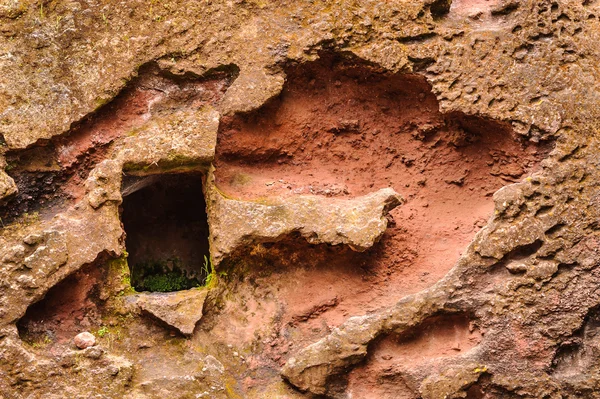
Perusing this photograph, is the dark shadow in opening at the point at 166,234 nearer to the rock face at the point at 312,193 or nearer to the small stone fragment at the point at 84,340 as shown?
the rock face at the point at 312,193

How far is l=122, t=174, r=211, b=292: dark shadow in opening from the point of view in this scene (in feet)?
19.9

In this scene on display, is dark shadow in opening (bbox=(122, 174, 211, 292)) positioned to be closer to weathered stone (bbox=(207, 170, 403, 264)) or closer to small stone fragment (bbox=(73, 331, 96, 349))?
weathered stone (bbox=(207, 170, 403, 264))

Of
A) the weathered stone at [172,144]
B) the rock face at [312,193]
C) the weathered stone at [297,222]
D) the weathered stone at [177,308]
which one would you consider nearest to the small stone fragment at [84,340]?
the rock face at [312,193]

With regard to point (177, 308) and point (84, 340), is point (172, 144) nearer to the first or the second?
point (177, 308)

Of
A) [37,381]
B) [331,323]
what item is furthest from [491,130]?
[37,381]

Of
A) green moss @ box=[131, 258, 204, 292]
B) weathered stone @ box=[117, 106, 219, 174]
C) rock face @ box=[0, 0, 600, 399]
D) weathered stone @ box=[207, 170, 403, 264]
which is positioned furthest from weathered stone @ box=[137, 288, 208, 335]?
green moss @ box=[131, 258, 204, 292]

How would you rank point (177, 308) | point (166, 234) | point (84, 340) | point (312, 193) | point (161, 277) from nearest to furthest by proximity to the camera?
point (84, 340), point (177, 308), point (312, 193), point (161, 277), point (166, 234)

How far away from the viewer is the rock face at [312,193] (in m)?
4.89

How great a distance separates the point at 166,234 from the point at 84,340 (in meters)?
1.57

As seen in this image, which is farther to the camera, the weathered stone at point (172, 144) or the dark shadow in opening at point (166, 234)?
the dark shadow in opening at point (166, 234)

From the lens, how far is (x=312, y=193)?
536cm

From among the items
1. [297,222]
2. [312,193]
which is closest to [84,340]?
[297,222]

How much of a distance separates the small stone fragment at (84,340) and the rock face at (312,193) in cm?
2

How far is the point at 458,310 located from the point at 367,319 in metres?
0.57
